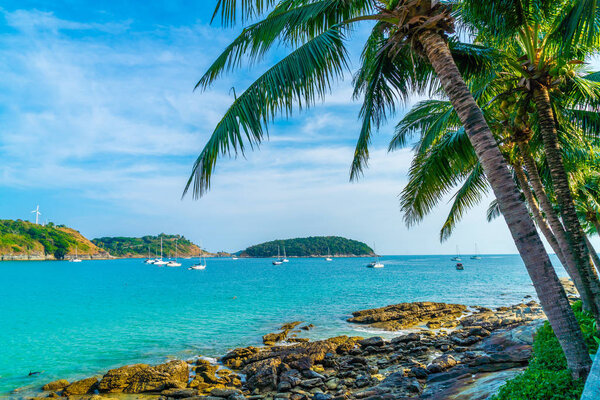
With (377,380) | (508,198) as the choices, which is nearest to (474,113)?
(508,198)

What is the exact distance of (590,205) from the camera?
17.8 meters

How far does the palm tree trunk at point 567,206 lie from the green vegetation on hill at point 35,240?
158471mm

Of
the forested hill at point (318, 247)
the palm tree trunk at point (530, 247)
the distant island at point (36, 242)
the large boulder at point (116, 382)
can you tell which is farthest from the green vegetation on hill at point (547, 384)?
the forested hill at point (318, 247)

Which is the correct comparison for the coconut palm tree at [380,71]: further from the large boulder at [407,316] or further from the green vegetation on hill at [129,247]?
the green vegetation on hill at [129,247]

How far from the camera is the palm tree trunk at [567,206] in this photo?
574 centimetres

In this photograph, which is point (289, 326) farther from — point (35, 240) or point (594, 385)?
point (35, 240)

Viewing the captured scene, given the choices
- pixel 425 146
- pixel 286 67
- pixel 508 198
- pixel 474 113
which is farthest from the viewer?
pixel 425 146

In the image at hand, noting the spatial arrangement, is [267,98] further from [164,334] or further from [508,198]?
[164,334]

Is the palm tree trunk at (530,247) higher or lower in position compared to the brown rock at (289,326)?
higher

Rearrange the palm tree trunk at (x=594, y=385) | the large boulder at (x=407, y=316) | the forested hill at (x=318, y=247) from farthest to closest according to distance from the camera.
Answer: the forested hill at (x=318, y=247), the large boulder at (x=407, y=316), the palm tree trunk at (x=594, y=385)

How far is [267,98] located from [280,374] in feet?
28.7

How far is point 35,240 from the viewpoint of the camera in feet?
426

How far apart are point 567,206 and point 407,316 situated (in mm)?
16675

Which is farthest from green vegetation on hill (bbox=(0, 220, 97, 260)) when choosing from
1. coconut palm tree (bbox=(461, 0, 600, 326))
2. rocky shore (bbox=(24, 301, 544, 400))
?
coconut palm tree (bbox=(461, 0, 600, 326))
